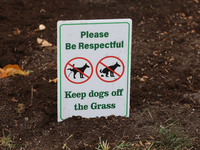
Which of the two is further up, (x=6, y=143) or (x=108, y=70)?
(x=108, y=70)

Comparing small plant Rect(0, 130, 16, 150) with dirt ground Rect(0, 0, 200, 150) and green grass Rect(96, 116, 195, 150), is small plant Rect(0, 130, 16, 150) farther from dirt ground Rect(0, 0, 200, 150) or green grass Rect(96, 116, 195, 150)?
green grass Rect(96, 116, 195, 150)

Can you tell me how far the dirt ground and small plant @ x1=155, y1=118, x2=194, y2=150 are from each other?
9cm

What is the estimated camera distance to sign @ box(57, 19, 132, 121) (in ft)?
9.16

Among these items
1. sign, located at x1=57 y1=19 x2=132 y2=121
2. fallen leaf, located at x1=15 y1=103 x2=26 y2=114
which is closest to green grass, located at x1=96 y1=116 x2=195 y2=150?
sign, located at x1=57 y1=19 x2=132 y2=121

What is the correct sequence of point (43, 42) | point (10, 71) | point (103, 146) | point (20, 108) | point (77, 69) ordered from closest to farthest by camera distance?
point (103, 146)
point (77, 69)
point (20, 108)
point (10, 71)
point (43, 42)

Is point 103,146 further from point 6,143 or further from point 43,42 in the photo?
point 43,42

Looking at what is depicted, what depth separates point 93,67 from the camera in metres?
2.89

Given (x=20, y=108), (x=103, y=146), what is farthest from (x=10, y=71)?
(x=103, y=146)

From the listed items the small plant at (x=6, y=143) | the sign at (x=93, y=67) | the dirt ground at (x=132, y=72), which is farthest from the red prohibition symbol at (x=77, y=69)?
the small plant at (x=6, y=143)

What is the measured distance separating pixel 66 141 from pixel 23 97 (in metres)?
0.83

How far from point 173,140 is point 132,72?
1.31 m

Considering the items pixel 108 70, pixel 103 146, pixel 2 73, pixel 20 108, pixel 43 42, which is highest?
pixel 43 42

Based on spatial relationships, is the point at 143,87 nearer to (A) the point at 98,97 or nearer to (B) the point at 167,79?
(B) the point at 167,79

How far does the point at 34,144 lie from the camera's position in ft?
9.01
